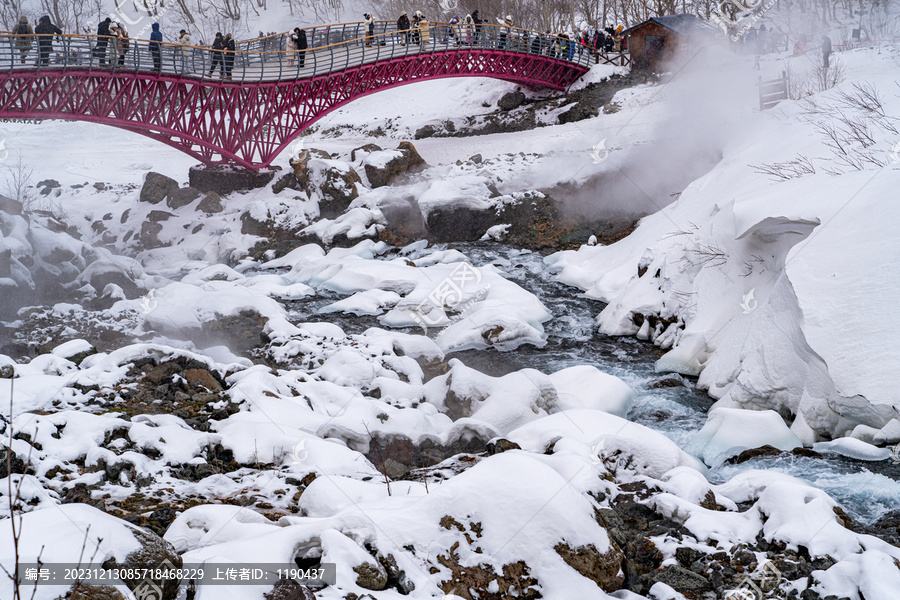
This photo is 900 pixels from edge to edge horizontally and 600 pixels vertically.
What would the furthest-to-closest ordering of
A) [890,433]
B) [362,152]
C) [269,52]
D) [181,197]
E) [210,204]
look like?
[362,152]
[181,197]
[210,204]
[269,52]
[890,433]

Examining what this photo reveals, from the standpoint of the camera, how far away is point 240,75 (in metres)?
23.8

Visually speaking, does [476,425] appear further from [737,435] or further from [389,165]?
[389,165]

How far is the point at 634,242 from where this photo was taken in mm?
17266

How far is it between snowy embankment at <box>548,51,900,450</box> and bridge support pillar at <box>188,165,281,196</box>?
13599mm

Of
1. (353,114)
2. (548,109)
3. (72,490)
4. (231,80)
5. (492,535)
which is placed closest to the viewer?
(492,535)

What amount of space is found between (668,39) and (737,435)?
88.9ft

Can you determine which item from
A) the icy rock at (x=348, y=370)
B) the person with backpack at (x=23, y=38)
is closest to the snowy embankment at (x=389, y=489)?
the icy rock at (x=348, y=370)

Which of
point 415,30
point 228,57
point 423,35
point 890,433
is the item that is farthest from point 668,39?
point 890,433

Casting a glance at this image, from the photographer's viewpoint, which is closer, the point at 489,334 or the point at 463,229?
the point at 489,334

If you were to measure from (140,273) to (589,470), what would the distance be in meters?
16.9

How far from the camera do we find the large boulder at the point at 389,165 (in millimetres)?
24438

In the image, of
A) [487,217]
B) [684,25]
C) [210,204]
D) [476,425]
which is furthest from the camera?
[684,25]

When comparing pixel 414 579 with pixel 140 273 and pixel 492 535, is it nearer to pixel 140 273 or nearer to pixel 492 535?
pixel 492 535

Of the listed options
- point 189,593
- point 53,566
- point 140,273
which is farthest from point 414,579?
point 140,273
